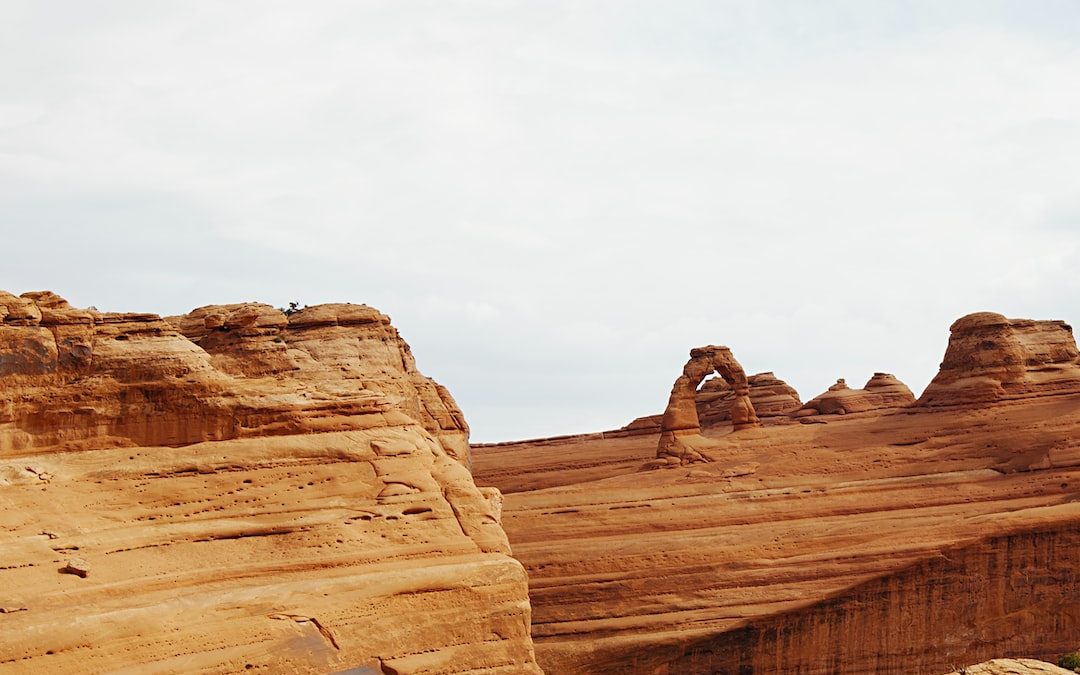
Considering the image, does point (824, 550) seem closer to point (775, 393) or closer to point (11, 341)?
point (11, 341)

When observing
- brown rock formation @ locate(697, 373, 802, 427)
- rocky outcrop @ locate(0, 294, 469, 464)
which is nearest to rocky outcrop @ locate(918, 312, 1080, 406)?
brown rock formation @ locate(697, 373, 802, 427)

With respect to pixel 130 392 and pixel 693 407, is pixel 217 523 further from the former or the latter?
pixel 693 407

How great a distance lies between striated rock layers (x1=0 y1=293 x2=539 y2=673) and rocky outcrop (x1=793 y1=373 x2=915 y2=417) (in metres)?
34.0

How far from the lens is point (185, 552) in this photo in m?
21.4

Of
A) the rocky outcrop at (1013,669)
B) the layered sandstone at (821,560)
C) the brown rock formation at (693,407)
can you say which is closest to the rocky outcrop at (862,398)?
the brown rock formation at (693,407)

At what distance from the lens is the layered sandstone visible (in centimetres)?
3459

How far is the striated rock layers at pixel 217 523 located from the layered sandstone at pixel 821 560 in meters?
10.7

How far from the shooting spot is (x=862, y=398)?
58625 mm

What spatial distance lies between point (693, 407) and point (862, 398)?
1635cm

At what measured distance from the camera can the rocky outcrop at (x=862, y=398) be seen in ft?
188

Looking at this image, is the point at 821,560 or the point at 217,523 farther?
the point at 821,560

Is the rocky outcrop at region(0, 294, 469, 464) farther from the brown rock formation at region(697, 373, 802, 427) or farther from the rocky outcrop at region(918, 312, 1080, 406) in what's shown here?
the brown rock formation at region(697, 373, 802, 427)

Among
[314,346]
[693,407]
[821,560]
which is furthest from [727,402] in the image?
[314,346]

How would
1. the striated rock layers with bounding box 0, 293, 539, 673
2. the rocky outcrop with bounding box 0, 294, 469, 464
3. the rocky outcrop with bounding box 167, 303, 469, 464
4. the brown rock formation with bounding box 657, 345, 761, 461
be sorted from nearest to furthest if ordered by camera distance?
the striated rock layers with bounding box 0, 293, 539, 673 < the rocky outcrop with bounding box 0, 294, 469, 464 < the rocky outcrop with bounding box 167, 303, 469, 464 < the brown rock formation with bounding box 657, 345, 761, 461
